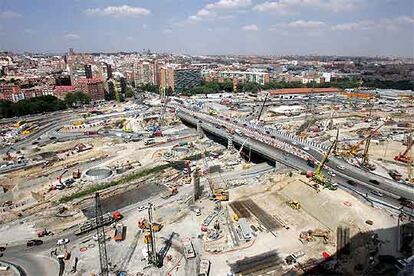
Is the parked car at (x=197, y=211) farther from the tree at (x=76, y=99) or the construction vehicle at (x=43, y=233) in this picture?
the tree at (x=76, y=99)

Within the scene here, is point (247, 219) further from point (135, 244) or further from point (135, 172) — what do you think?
point (135, 172)

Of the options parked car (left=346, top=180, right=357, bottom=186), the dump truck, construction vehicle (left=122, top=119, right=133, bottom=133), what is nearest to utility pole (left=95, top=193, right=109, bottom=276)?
the dump truck

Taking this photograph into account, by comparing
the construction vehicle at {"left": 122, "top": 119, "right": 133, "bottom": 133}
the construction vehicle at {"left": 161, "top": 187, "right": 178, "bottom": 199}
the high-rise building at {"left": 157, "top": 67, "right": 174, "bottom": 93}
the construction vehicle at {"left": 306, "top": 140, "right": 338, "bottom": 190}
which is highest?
the high-rise building at {"left": 157, "top": 67, "right": 174, "bottom": 93}

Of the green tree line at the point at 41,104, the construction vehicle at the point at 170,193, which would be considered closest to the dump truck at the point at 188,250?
the construction vehicle at the point at 170,193

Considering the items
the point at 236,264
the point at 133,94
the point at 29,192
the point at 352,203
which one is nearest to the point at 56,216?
the point at 29,192

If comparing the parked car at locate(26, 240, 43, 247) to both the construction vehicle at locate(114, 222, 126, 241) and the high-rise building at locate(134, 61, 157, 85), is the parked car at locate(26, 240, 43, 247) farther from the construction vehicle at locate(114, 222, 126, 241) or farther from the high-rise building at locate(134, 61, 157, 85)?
the high-rise building at locate(134, 61, 157, 85)

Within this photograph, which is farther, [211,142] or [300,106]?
[300,106]
